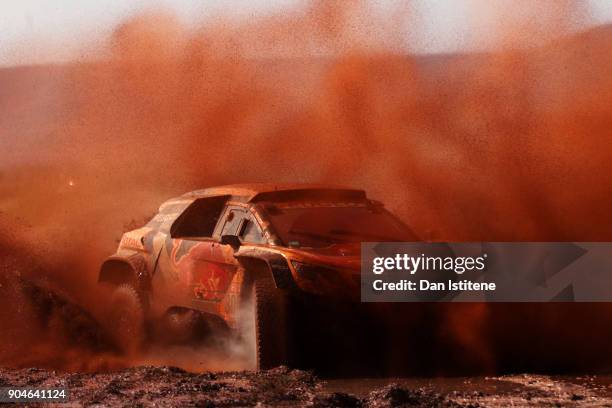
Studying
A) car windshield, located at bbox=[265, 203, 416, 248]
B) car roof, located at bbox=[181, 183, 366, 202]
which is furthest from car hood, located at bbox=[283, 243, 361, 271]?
car roof, located at bbox=[181, 183, 366, 202]

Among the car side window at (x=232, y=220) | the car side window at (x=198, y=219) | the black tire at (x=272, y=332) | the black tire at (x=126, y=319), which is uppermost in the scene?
the car side window at (x=198, y=219)

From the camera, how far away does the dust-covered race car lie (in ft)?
25.9

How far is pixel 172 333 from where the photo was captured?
9.55m

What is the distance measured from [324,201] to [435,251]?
1.27 metres

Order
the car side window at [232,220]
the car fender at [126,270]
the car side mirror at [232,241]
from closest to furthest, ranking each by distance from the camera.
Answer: the car side mirror at [232,241]
the car side window at [232,220]
the car fender at [126,270]

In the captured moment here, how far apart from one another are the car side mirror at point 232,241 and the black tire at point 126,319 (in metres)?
1.62

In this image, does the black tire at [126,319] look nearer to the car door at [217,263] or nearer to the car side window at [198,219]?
the car side window at [198,219]

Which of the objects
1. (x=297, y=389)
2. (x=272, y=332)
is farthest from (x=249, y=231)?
(x=297, y=389)

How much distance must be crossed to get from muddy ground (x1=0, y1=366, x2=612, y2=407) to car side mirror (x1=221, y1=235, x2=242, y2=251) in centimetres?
109

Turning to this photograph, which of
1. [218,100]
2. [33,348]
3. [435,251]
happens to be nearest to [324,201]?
[435,251]

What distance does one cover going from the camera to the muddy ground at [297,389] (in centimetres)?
684

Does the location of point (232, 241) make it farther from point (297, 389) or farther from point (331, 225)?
point (297, 389)

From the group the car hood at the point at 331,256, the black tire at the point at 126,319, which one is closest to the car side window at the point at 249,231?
the car hood at the point at 331,256

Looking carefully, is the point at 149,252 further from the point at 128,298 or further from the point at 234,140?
the point at 234,140
